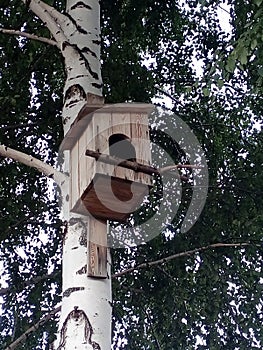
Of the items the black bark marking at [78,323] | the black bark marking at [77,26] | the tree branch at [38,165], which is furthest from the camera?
the black bark marking at [77,26]

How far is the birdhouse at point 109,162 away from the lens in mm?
1405

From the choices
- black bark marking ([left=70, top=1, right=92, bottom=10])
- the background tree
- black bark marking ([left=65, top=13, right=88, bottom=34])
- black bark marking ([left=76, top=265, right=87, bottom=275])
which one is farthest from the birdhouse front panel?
the background tree

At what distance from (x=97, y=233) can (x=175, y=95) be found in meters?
1.88

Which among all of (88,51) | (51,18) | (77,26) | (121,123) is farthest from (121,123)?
(51,18)

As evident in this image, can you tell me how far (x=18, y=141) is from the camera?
269 centimetres

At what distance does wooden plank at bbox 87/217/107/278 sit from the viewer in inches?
54.6

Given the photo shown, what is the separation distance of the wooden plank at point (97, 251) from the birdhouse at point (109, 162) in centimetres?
4

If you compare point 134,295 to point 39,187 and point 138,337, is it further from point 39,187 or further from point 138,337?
point 39,187

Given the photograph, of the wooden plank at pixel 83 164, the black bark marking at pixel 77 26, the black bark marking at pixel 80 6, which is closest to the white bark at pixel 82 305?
the wooden plank at pixel 83 164

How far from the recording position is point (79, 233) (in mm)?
1452

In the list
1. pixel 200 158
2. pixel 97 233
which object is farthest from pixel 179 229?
pixel 97 233

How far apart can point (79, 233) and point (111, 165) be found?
0.61 ft

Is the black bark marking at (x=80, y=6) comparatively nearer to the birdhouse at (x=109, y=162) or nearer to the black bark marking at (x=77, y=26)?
the black bark marking at (x=77, y=26)

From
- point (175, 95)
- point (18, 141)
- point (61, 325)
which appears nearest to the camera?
point (61, 325)
